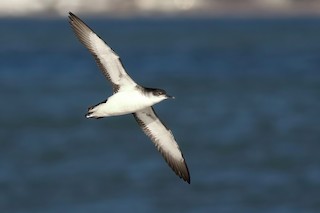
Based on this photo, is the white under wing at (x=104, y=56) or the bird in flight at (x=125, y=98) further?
the white under wing at (x=104, y=56)

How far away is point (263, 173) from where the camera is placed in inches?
762

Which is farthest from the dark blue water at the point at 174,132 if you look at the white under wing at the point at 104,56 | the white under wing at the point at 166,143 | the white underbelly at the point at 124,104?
the white underbelly at the point at 124,104

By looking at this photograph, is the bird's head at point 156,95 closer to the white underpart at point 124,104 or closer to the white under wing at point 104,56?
the white underpart at point 124,104

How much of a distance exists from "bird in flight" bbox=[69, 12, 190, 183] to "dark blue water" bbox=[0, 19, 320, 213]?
780 cm

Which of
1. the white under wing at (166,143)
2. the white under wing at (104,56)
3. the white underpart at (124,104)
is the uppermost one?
the white under wing at (104,56)

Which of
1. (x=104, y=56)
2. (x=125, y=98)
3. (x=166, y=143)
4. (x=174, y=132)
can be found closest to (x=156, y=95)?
(x=125, y=98)

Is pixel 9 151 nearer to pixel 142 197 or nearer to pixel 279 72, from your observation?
pixel 142 197

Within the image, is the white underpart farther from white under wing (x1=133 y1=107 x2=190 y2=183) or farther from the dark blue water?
the dark blue water

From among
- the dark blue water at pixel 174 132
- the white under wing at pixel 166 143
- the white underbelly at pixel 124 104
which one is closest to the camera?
the white underbelly at pixel 124 104

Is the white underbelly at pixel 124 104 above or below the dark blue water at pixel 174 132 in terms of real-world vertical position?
below

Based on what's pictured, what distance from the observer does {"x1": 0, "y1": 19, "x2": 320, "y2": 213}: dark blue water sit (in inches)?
690

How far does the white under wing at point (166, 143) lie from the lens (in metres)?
8.48

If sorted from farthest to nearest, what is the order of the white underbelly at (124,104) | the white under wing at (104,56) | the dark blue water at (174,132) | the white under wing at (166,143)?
the dark blue water at (174,132) < the white under wing at (166,143) < the white under wing at (104,56) < the white underbelly at (124,104)

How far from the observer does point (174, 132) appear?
2412 centimetres
